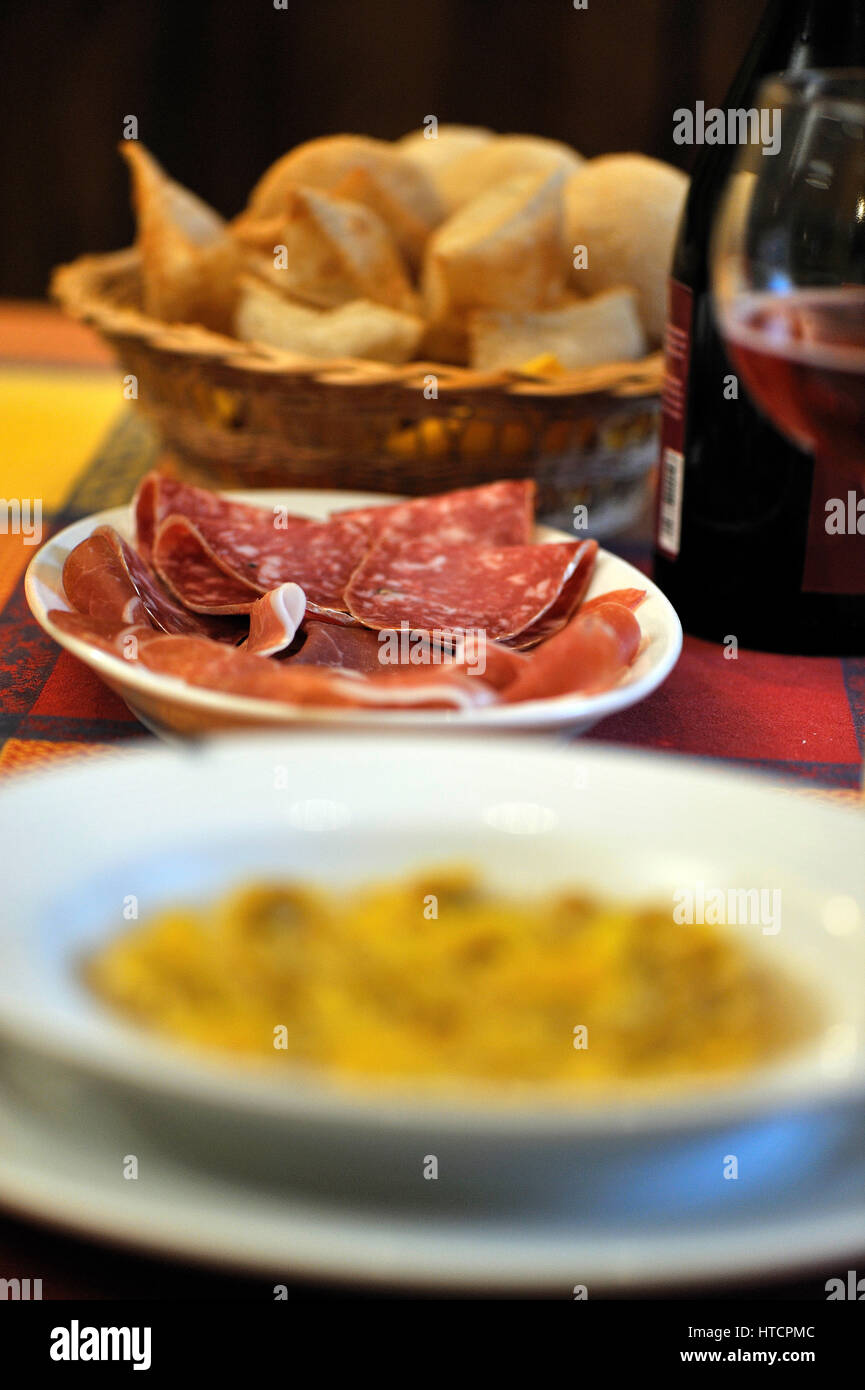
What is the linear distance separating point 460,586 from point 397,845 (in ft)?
1.65

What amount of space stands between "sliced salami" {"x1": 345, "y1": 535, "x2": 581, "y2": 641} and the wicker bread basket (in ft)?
0.54

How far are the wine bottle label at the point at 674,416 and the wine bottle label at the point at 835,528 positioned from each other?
109 millimetres

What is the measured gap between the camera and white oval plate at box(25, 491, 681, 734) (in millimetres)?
674

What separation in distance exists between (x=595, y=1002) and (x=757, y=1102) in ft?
0.25

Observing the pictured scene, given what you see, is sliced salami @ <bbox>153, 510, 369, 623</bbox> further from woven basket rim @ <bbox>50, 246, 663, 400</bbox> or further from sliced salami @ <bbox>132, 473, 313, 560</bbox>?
woven basket rim @ <bbox>50, 246, 663, 400</bbox>

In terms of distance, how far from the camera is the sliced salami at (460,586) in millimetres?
903

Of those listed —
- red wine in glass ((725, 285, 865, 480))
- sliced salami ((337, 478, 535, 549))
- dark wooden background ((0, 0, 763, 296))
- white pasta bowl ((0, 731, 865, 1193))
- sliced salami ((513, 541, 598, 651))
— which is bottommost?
sliced salami ((513, 541, 598, 651))

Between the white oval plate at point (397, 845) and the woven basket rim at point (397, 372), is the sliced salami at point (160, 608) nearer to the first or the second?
the woven basket rim at point (397, 372)

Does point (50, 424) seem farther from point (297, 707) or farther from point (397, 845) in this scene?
point (397, 845)

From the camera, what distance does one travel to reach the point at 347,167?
1.36m

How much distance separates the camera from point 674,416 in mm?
1004

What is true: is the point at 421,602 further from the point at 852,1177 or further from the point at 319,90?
the point at 319,90

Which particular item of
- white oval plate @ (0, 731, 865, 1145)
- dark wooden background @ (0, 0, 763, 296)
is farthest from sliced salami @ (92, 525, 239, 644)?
dark wooden background @ (0, 0, 763, 296)
